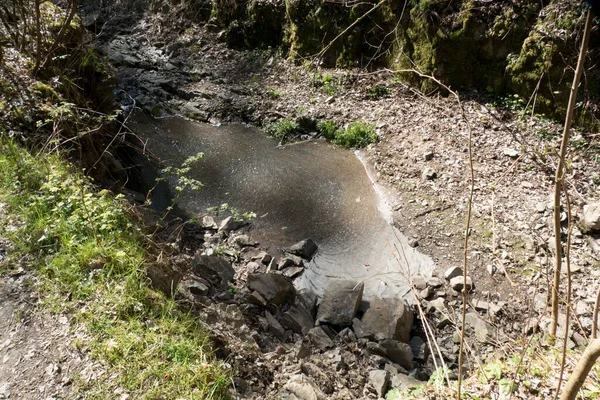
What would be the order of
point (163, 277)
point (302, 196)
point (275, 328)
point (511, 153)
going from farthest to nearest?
point (302, 196) < point (511, 153) < point (275, 328) < point (163, 277)

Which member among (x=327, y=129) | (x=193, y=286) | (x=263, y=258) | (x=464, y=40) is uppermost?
(x=464, y=40)

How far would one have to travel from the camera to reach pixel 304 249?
19.9 ft

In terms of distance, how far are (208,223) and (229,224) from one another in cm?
31

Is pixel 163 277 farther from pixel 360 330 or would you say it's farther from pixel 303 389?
pixel 360 330

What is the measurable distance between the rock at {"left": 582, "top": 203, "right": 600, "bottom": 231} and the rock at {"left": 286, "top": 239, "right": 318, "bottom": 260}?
3591 millimetres

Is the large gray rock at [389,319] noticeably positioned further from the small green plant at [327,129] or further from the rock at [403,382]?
the small green plant at [327,129]

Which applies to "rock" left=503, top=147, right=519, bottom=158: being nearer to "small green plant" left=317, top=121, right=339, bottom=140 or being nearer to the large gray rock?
"small green plant" left=317, top=121, right=339, bottom=140

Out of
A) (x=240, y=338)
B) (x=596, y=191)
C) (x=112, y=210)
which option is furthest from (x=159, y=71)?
(x=596, y=191)

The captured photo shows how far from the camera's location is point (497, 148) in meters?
7.06

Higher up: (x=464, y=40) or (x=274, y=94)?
(x=464, y=40)

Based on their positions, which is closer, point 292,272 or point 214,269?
point 214,269

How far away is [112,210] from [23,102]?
2.16 meters

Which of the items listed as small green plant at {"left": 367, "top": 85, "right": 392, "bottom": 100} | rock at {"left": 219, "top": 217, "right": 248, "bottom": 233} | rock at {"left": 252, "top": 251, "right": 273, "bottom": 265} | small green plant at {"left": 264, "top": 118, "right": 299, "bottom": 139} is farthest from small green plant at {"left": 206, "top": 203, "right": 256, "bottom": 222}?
small green plant at {"left": 367, "top": 85, "right": 392, "bottom": 100}

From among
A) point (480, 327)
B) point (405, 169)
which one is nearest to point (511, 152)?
point (405, 169)
